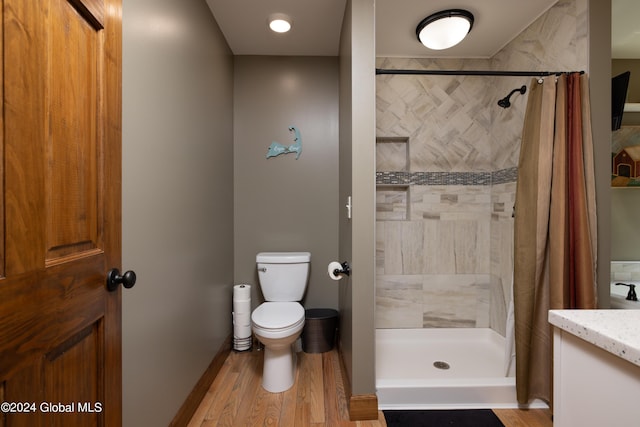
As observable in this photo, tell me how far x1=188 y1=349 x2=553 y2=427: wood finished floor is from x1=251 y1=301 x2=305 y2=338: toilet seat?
389mm

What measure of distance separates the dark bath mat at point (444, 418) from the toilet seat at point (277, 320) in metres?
0.72

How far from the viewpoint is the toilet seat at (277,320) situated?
1.81m

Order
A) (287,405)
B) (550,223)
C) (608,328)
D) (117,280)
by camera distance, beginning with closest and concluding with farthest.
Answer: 1. (608,328)
2. (117,280)
3. (550,223)
4. (287,405)

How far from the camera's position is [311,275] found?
2.61m

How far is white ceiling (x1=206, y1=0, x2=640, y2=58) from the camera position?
1.91 m

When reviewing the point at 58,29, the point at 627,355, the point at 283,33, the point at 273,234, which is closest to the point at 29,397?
the point at 58,29

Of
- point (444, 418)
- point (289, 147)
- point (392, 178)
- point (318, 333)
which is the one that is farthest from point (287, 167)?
point (444, 418)

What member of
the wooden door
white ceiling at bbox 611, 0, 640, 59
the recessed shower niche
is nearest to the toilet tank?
the recessed shower niche

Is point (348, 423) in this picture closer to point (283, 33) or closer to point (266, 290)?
point (266, 290)

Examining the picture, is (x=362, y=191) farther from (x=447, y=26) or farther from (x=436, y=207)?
(x=447, y=26)

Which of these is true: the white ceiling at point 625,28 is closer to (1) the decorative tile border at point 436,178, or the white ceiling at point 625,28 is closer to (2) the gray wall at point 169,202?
(1) the decorative tile border at point 436,178

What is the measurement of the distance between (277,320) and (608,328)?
1592 millimetres

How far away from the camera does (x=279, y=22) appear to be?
210 centimetres

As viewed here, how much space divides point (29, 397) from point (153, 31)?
135 centimetres
